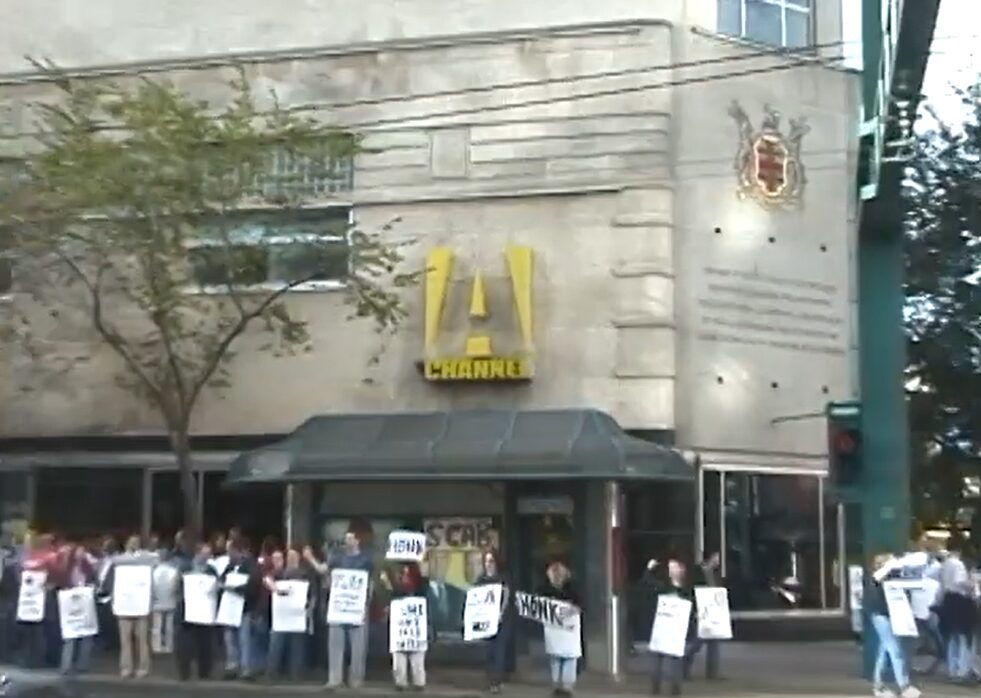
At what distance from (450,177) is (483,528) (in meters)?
5.34

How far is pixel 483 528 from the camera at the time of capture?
2356 centimetres

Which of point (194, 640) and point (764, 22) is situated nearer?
point (194, 640)

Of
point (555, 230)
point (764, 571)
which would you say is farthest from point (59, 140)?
point (764, 571)

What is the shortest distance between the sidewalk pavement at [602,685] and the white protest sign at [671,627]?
0.73 meters

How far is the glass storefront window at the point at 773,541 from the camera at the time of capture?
2555cm

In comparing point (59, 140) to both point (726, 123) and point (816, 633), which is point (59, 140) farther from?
point (816, 633)

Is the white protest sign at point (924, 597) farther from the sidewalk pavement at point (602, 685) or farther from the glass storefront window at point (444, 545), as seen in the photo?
the glass storefront window at point (444, 545)

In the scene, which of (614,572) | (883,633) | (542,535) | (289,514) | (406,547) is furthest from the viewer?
(289,514)

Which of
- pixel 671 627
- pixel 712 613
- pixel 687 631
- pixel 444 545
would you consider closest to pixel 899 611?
pixel 712 613

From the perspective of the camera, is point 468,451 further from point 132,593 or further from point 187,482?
point 132,593

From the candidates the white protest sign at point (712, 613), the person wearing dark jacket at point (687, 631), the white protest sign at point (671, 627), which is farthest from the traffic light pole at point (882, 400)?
the white protest sign at point (671, 627)

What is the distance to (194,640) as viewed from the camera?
70.0 feet

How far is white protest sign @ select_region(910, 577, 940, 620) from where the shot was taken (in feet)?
69.2

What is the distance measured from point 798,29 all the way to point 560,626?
471 inches
